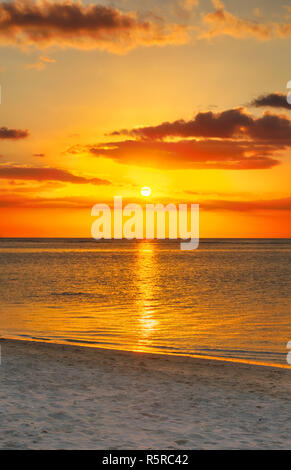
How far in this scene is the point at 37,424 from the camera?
32.1 feet

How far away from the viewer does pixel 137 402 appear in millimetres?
11742

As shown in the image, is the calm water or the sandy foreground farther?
the calm water

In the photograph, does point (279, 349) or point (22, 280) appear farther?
point (22, 280)

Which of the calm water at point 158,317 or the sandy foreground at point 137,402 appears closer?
the sandy foreground at point 137,402

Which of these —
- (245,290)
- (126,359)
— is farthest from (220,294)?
(126,359)

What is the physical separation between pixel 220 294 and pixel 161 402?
112 feet

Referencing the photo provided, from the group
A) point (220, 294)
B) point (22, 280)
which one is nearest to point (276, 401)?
point (220, 294)

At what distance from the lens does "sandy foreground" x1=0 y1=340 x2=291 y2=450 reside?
9.18 metres

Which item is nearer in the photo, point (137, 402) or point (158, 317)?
point (137, 402)

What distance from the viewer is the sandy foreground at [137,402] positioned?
918cm

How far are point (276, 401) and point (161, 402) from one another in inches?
113
